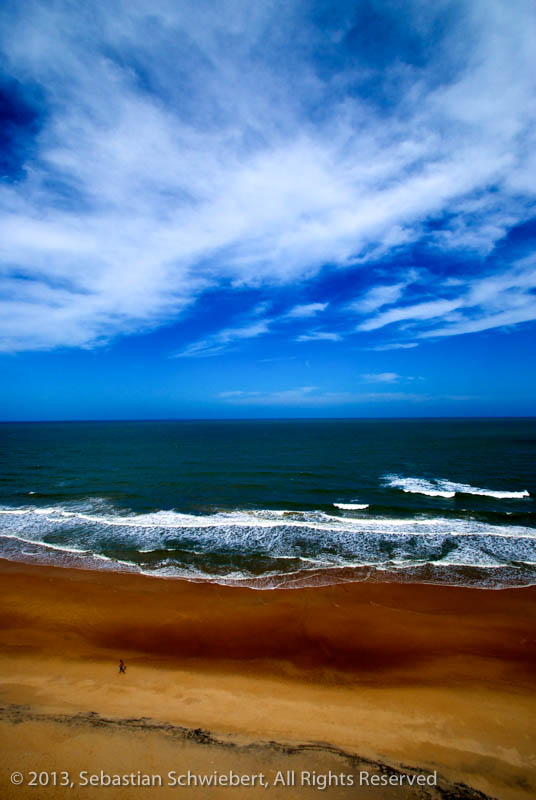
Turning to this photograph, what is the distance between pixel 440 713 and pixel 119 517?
20.4 metres

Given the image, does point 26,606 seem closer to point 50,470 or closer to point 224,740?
point 224,740

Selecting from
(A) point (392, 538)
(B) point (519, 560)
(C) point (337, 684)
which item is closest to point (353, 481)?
(A) point (392, 538)

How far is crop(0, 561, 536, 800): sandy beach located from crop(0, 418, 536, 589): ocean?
1.52 metres

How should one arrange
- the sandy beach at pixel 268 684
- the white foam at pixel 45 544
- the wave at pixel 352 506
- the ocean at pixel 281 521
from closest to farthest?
the sandy beach at pixel 268 684
the ocean at pixel 281 521
the white foam at pixel 45 544
the wave at pixel 352 506

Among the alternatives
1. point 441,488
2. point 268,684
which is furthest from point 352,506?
point 268,684

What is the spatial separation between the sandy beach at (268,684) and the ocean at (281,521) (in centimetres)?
152

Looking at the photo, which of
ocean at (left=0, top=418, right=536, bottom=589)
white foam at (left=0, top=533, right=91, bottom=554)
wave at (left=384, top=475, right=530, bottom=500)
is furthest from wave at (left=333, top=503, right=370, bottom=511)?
white foam at (left=0, top=533, right=91, bottom=554)

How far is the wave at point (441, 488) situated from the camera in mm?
26894

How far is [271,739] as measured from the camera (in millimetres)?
7301

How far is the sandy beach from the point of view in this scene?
6.59 metres

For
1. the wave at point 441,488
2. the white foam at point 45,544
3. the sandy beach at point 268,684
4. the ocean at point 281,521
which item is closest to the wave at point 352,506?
the ocean at point 281,521

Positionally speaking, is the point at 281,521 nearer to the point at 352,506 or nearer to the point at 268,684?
the point at 352,506

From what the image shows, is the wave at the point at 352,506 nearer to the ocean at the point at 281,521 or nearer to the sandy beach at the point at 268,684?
the ocean at the point at 281,521

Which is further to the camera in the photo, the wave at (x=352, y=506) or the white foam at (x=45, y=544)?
the wave at (x=352, y=506)
